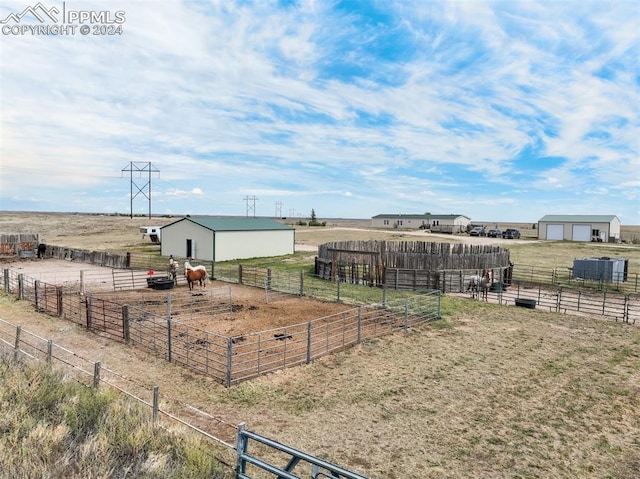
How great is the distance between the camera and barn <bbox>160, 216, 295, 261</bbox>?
1373 inches

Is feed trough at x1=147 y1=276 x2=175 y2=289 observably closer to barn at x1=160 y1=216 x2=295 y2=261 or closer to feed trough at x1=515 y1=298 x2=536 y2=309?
barn at x1=160 y1=216 x2=295 y2=261

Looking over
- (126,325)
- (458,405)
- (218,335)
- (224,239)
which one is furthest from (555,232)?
(126,325)

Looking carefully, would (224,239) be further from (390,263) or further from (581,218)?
(581,218)

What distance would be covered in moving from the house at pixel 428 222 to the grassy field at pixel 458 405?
232 ft

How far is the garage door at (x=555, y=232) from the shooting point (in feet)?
211

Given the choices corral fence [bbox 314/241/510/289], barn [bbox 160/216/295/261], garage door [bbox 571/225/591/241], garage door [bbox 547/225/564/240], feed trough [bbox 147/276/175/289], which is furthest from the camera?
garage door [bbox 547/225/564/240]

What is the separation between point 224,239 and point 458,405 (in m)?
28.3

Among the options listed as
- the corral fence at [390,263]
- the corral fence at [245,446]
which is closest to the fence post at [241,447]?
the corral fence at [245,446]

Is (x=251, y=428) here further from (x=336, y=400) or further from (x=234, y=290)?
(x=234, y=290)

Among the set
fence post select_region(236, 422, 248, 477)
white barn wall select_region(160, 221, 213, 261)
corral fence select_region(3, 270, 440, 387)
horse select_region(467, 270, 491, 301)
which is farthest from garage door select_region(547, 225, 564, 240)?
fence post select_region(236, 422, 248, 477)

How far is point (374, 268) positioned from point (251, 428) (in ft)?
57.9

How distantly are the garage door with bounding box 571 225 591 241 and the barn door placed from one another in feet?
176

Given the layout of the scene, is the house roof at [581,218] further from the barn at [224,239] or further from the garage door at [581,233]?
the barn at [224,239]

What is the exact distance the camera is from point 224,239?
1380 inches
